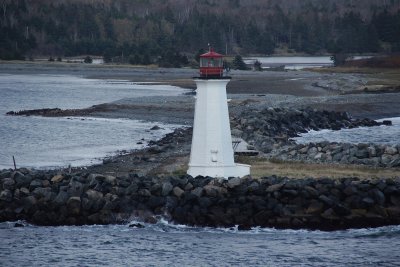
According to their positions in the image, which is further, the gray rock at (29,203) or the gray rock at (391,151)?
the gray rock at (391,151)

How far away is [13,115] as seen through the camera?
52094 mm

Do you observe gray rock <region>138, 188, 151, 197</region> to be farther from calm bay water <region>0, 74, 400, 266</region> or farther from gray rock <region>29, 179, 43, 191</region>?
gray rock <region>29, 179, 43, 191</region>

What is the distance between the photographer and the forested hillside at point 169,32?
375ft

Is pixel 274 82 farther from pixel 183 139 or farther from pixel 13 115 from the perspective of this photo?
pixel 183 139

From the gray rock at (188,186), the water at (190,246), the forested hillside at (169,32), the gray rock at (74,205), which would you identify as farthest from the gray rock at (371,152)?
the forested hillside at (169,32)

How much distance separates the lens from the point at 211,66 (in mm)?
23969

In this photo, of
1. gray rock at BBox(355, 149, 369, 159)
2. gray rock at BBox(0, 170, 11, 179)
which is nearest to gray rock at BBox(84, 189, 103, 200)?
gray rock at BBox(0, 170, 11, 179)

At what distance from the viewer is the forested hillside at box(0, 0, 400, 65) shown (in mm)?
114375

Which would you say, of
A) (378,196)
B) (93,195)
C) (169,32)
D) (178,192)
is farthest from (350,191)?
(169,32)

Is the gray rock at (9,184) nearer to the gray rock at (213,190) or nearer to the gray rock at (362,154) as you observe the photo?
the gray rock at (213,190)

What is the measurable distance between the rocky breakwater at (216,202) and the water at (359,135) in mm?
13435

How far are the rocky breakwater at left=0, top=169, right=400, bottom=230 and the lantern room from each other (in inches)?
96.2

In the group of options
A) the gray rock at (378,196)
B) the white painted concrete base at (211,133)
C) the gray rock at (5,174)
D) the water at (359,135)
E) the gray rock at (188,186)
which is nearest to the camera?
the gray rock at (378,196)

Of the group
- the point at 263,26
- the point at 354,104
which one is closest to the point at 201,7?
the point at 263,26
